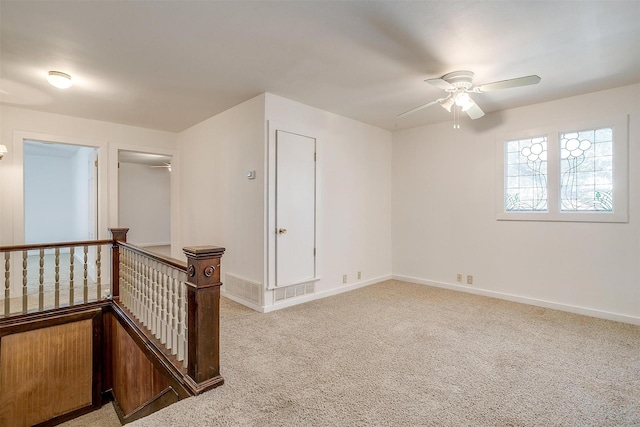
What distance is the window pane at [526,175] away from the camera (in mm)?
3934

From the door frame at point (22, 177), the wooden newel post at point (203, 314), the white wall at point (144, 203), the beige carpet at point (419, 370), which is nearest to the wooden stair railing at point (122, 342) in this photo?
the wooden newel post at point (203, 314)

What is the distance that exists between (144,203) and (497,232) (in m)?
8.71

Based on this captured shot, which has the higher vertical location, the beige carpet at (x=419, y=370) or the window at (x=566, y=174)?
the window at (x=566, y=174)

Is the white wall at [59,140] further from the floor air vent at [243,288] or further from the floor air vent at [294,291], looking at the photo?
the floor air vent at [294,291]

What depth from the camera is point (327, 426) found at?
174 centimetres

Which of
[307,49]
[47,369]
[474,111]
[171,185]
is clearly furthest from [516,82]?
[47,369]

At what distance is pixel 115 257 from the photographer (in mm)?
3520

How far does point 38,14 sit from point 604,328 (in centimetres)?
549

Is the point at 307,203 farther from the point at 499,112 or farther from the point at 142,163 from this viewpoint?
the point at 142,163

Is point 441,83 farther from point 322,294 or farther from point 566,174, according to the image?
point 322,294

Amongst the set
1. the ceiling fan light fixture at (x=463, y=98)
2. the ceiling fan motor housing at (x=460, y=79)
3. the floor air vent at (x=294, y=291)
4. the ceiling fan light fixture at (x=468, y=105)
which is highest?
the ceiling fan motor housing at (x=460, y=79)

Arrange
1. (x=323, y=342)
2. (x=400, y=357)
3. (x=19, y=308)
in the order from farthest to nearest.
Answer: (x=19, y=308) < (x=323, y=342) < (x=400, y=357)

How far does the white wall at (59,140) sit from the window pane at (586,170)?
5850 mm

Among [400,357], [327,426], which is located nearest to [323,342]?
[400,357]
